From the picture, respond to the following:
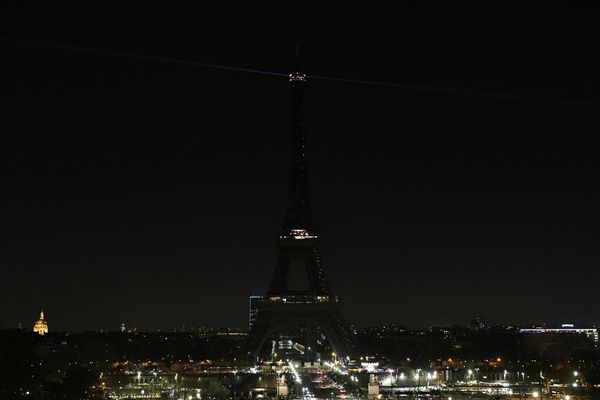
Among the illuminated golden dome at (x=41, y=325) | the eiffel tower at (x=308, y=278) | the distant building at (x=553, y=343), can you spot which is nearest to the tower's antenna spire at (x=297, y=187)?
the eiffel tower at (x=308, y=278)

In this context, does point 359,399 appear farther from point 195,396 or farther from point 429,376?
point 429,376

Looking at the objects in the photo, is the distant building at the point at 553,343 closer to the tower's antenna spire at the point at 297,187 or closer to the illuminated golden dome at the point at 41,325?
the tower's antenna spire at the point at 297,187

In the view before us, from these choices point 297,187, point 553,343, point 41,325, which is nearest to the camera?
point 297,187

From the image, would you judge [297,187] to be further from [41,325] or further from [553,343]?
[41,325]

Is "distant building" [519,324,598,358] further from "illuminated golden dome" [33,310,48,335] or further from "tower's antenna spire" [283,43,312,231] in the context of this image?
"illuminated golden dome" [33,310,48,335]

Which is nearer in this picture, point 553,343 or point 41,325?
point 553,343

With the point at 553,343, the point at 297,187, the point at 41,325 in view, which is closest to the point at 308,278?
the point at 297,187

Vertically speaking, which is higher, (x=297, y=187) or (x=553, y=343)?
(x=297, y=187)

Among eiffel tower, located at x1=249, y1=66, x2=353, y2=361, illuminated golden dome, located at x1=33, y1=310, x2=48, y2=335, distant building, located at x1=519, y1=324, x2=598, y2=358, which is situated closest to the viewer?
eiffel tower, located at x1=249, y1=66, x2=353, y2=361

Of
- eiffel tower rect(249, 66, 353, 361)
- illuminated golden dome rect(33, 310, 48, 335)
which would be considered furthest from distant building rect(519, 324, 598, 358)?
illuminated golden dome rect(33, 310, 48, 335)
